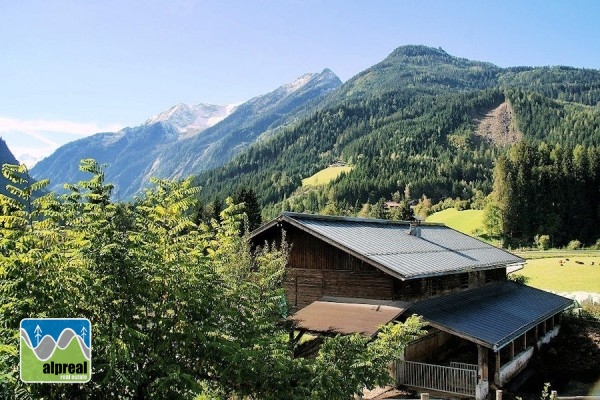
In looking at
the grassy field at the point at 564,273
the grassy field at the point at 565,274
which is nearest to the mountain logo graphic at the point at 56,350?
the grassy field at the point at 564,273

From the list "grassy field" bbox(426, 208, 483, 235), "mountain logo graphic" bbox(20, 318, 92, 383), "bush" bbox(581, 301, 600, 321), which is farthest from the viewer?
"grassy field" bbox(426, 208, 483, 235)

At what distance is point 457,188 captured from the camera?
582 feet

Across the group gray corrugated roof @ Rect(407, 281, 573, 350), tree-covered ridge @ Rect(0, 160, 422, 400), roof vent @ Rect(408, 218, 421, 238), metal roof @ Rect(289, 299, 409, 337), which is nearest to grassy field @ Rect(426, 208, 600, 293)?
gray corrugated roof @ Rect(407, 281, 573, 350)

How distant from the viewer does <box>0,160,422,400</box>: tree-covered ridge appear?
674cm

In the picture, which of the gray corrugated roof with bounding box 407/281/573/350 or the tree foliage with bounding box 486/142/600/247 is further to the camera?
the tree foliage with bounding box 486/142/600/247

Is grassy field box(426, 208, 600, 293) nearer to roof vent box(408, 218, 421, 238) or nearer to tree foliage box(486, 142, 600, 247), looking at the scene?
roof vent box(408, 218, 421, 238)

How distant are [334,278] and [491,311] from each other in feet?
28.3

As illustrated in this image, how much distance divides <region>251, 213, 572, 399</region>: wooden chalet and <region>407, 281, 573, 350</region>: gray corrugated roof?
8 centimetres

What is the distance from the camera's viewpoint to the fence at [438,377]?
2083 centimetres

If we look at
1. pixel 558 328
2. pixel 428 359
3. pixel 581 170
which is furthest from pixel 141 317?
pixel 581 170

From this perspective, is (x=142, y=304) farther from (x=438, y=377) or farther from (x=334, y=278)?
(x=438, y=377)

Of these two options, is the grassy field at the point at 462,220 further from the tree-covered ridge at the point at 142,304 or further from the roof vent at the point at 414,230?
the tree-covered ridge at the point at 142,304

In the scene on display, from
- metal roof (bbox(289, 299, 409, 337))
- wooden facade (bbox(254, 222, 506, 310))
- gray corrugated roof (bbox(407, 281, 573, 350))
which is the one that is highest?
wooden facade (bbox(254, 222, 506, 310))

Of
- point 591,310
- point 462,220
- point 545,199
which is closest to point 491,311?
point 591,310
